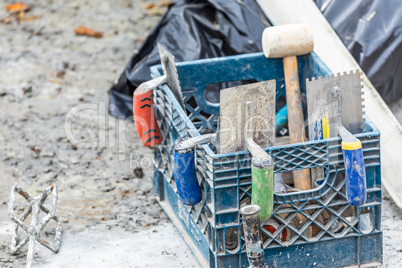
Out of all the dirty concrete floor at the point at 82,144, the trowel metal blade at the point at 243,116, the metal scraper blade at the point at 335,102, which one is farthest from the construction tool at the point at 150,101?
the metal scraper blade at the point at 335,102

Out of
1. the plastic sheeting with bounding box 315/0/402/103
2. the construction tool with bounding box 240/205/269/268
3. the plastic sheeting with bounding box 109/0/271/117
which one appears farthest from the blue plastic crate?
the plastic sheeting with bounding box 109/0/271/117

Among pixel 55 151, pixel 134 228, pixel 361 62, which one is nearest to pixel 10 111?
pixel 55 151

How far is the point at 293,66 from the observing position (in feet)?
12.3

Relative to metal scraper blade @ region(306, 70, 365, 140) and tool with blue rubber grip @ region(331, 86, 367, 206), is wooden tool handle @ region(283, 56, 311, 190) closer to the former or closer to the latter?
metal scraper blade @ region(306, 70, 365, 140)

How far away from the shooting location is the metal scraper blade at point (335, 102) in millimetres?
3016

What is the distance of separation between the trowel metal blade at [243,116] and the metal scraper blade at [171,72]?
2.00ft

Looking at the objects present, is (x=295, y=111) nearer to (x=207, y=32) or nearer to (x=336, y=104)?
(x=336, y=104)

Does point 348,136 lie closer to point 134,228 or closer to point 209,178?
point 209,178

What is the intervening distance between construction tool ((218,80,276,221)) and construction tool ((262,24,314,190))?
2.34ft

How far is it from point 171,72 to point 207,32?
4.33ft

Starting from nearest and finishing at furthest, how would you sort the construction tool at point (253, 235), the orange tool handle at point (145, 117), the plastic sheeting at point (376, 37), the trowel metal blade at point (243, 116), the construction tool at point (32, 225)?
the construction tool at point (253, 235) < the trowel metal blade at point (243, 116) < the construction tool at point (32, 225) < the orange tool handle at point (145, 117) < the plastic sheeting at point (376, 37)

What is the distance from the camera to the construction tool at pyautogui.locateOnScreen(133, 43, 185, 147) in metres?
3.48

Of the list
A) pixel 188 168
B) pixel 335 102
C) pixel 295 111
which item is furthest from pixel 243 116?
pixel 295 111

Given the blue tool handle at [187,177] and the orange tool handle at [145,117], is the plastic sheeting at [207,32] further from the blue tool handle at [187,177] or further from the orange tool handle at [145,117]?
the blue tool handle at [187,177]
